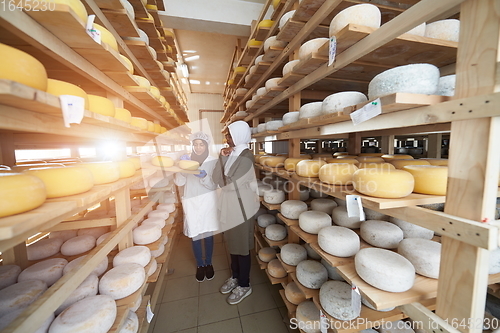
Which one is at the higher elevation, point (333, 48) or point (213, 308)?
point (333, 48)

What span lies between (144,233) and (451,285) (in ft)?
6.28

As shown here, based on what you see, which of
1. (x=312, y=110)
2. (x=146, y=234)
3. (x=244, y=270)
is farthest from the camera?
(x=244, y=270)

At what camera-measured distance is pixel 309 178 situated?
1.52m

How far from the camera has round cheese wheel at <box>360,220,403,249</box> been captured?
3.99 ft

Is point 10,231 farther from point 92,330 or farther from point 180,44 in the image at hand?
point 180,44

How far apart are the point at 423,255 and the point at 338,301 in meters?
0.56

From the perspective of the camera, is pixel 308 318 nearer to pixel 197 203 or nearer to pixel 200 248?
pixel 200 248

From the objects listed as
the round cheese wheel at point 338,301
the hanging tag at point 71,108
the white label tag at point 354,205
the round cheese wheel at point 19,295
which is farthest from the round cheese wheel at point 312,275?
the hanging tag at point 71,108

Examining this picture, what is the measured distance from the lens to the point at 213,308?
205 cm

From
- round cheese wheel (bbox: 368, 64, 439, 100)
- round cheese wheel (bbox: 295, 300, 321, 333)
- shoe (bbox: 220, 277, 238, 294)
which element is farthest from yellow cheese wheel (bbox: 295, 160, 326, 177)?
shoe (bbox: 220, 277, 238, 294)

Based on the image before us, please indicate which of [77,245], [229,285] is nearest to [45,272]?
[77,245]

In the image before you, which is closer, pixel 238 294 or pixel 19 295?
pixel 19 295

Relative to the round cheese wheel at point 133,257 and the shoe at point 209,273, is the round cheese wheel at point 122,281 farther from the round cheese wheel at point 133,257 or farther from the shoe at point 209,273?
the shoe at point 209,273

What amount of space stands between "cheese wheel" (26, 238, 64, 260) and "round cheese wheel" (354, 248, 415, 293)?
1.98 metres
